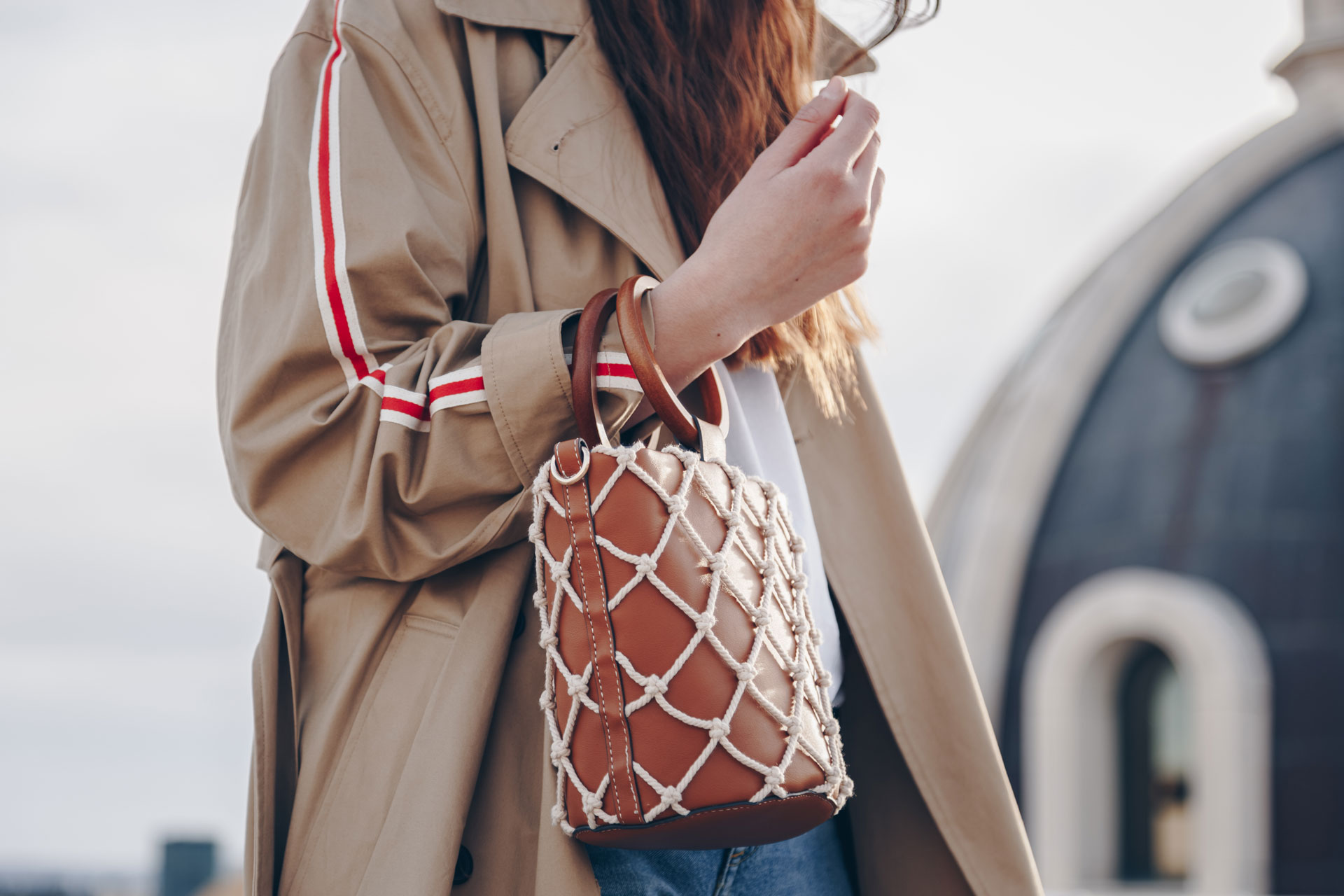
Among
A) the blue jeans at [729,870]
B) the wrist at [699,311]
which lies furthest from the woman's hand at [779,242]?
the blue jeans at [729,870]

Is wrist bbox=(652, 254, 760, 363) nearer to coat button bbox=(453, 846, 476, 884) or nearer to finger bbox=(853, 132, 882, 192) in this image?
finger bbox=(853, 132, 882, 192)

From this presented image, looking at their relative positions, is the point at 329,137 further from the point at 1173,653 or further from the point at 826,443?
the point at 1173,653

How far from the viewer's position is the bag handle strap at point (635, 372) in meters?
1.33

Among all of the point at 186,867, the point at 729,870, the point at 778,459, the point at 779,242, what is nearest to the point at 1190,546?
the point at 186,867

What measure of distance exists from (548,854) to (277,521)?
0.47m

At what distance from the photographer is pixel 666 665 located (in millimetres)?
1217

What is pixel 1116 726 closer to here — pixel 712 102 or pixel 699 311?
pixel 712 102

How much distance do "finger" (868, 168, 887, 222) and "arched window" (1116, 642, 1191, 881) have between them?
42.6 ft

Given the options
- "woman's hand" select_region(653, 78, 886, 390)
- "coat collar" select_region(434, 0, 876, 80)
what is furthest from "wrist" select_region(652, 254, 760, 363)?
"coat collar" select_region(434, 0, 876, 80)

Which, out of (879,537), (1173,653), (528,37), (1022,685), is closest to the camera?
(528,37)

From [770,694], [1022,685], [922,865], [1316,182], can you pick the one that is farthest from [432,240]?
[1316,182]

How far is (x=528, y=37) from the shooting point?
1.70 metres

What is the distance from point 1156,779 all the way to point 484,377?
13.5 m

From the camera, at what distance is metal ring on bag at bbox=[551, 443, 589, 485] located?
1245 mm
